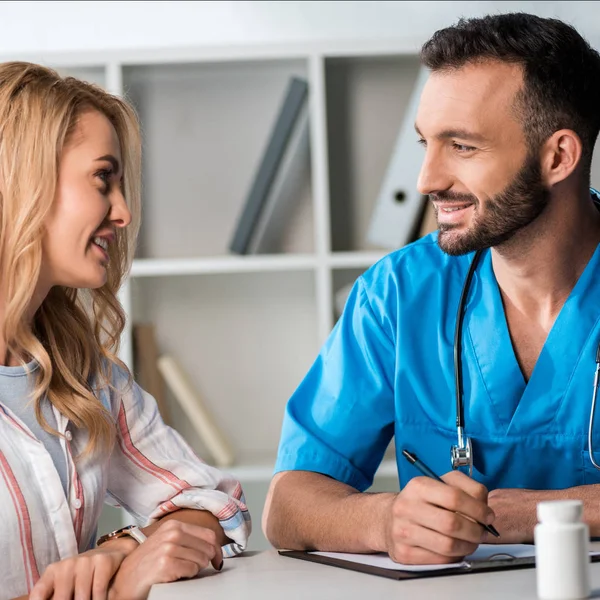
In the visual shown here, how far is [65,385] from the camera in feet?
4.80

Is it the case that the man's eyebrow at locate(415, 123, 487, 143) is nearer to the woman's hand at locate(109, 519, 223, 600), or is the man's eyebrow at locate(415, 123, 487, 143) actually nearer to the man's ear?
the man's ear

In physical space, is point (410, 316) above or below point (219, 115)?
below

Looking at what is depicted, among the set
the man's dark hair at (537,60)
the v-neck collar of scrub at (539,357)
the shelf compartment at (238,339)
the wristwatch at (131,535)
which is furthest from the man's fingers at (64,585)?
the shelf compartment at (238,339)

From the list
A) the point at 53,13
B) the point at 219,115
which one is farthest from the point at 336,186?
the point at 53,13

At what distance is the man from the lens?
1.52 m

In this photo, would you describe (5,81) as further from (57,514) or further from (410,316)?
(410,316)

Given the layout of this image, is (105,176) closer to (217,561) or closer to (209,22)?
(217,561)

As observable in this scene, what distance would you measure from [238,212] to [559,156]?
47.2 inches

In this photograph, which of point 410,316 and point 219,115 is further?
point 219,115

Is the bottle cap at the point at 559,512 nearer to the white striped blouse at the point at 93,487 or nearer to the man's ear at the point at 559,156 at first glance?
the white striped blouse at the point at 93,487

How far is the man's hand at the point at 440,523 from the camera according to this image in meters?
1.11

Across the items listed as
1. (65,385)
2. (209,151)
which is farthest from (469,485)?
(209,151)

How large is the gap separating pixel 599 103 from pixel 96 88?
2.78ft

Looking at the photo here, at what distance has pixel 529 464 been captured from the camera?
4.98 feet
